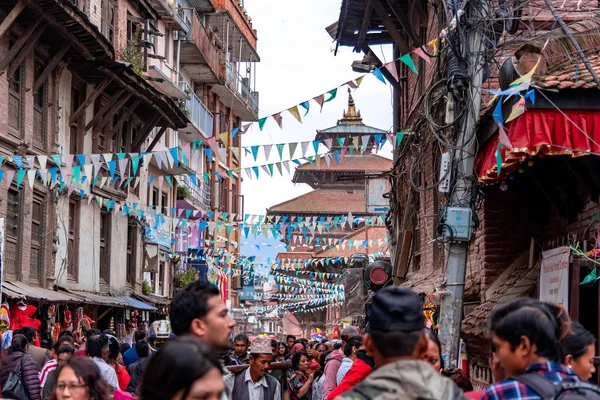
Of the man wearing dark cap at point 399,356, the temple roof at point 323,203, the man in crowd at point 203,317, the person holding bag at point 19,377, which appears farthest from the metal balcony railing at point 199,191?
the man wearing dark cap at point 399,356

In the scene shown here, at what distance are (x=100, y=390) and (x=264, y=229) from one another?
975 inches

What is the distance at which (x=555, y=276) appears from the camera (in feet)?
39.6

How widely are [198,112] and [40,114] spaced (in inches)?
875

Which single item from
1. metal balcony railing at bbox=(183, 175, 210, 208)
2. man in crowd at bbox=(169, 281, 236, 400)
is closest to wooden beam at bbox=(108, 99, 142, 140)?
metal balcony railing at bbox=(183, 175, 210, 208)

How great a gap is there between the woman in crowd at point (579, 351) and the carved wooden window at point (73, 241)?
75.2ft

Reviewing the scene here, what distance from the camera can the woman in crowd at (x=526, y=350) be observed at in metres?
4.67

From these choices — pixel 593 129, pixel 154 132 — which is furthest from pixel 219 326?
pixel 154 132

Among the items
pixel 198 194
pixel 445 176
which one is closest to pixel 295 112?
pixel 445 176

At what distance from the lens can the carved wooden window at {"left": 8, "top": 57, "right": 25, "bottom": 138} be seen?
22.8 m

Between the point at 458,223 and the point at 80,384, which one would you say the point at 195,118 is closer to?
the point at 458,223

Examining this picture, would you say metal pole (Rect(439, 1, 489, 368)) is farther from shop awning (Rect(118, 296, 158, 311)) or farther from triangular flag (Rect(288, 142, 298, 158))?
shop awning (Rect(118, 296, 158, 311))

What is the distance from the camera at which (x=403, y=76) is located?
1027 inches

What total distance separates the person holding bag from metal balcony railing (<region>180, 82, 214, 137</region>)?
31531 millimetres

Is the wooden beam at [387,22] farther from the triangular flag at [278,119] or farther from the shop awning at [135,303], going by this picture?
the shop awning at [135,303]
